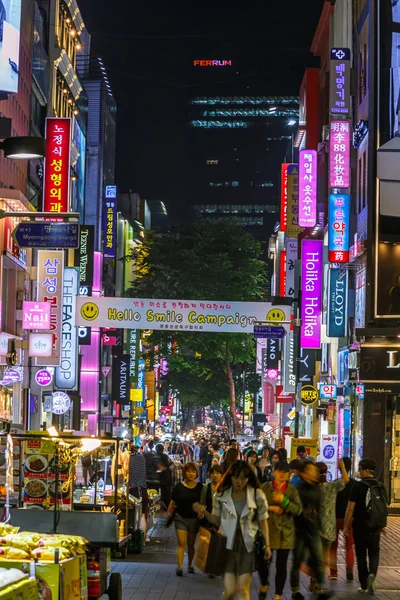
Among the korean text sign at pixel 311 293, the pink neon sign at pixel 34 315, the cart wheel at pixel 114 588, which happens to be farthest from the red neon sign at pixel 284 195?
the cart wheel at pixel 114 588

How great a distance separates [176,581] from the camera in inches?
624

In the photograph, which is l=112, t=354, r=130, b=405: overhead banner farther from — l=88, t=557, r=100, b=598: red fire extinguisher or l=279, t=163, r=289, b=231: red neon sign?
l=88, t=557, r=100, b=598: red fire extinguisher

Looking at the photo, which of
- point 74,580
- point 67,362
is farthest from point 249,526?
point 67,362

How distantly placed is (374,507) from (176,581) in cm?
298

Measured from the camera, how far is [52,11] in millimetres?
49562

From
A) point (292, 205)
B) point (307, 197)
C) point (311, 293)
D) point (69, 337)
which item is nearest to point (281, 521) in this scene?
point (311, 293)

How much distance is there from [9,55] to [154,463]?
433 inches

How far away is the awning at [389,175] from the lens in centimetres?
2995

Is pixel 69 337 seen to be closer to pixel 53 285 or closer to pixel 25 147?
pixel 53 285

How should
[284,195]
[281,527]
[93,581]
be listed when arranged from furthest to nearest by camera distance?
[284,195], [281,527], [93,581]

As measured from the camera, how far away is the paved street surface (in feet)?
47.6

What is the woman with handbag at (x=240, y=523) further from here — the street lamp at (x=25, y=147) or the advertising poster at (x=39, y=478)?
the street lamp at (x=25, y=147)

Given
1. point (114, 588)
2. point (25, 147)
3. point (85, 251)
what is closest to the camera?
point (114, 588)

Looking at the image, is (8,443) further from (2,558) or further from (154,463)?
(154,463)
